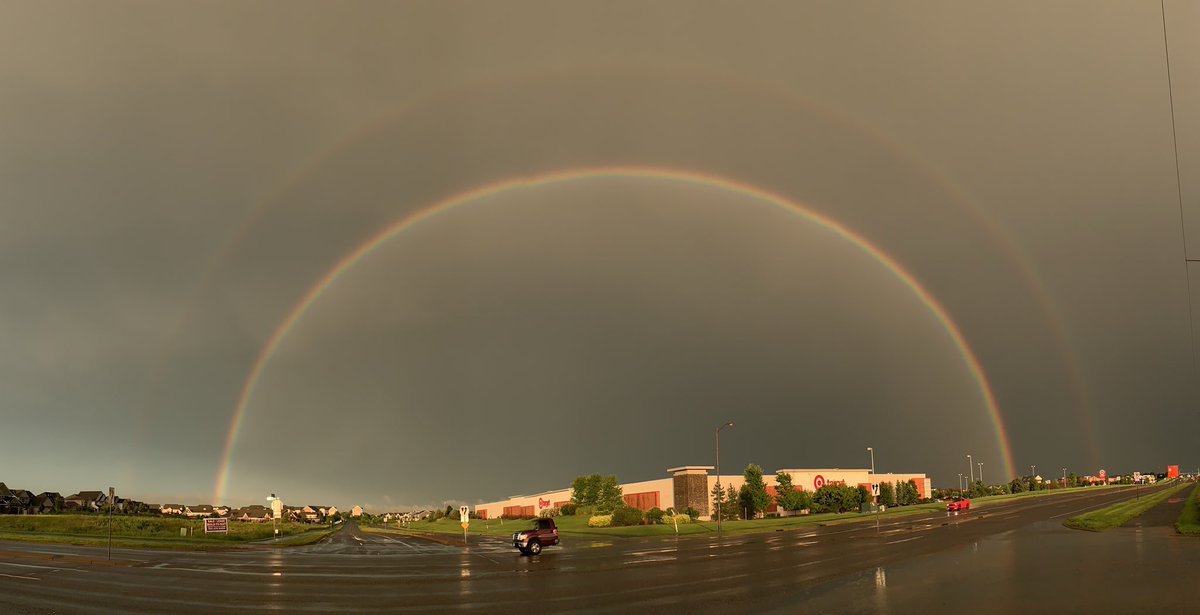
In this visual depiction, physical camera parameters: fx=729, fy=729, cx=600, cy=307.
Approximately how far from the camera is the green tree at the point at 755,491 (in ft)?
332

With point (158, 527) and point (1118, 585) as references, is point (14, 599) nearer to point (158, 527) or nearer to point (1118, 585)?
point (1118, 585)

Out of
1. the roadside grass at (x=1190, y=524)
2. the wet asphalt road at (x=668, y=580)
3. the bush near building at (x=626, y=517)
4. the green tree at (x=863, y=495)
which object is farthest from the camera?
the green tree at (x=863, y=495)

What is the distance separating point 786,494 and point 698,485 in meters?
15.3

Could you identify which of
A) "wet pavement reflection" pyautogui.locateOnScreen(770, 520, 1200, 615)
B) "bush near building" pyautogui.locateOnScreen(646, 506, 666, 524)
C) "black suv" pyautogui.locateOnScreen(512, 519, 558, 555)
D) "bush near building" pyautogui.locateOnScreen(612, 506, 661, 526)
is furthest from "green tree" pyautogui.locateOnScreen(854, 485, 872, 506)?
"black suv" pyautogui.locateOnScreen(512, 519, 558, 555)

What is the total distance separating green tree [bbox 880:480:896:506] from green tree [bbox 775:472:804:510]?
2786cm

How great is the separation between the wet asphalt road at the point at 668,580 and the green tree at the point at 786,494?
63071 millimetres

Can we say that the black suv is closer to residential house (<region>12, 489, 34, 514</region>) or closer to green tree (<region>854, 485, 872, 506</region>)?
green tree (<region>854, 485, 872, 506</region>)

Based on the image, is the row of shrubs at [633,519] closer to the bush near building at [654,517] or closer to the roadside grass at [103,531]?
the bush near building at [654,517]

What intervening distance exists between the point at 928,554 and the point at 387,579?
83.8ft

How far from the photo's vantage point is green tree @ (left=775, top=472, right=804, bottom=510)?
105625mm

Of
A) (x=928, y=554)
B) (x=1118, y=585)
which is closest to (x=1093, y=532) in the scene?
(x=928, y=554)

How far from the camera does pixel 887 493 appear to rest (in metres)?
130

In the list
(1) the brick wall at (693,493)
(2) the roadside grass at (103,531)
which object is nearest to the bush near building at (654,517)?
(1) the brick wall at (693,493)

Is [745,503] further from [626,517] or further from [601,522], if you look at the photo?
[601,522]
